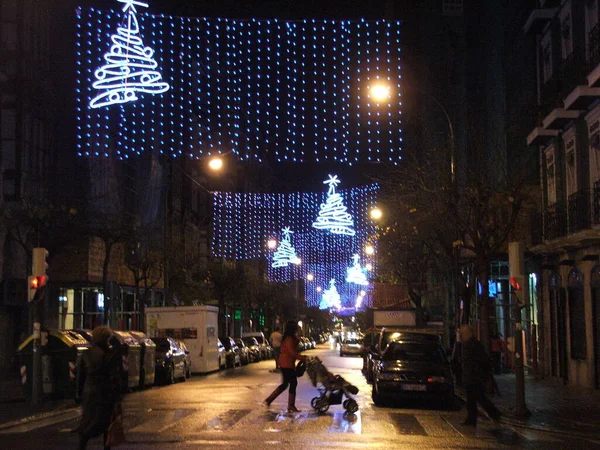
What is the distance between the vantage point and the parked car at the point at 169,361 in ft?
83.5

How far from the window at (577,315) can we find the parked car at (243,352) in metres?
20.2

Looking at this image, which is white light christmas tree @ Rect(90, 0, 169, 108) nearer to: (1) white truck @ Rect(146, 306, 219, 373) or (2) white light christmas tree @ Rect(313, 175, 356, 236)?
(1) white truck @ Rect(146, 306, 219, 373)

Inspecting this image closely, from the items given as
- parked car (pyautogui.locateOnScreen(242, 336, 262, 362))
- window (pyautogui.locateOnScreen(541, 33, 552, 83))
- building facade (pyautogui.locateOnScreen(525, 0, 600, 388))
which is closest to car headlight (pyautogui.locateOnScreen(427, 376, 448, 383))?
building facade (pyautogui.locateOnScreen(525, 0, 600, 388))

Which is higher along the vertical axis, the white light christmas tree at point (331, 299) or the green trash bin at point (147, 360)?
the white light christmas tree at point (331, 299)

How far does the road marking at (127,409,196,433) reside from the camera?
44.5 ft

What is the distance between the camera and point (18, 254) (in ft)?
96.1

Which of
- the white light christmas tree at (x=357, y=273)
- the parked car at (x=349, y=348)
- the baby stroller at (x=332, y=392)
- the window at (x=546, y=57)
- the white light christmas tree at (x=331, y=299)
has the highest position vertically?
the window at (x=546, y=57)

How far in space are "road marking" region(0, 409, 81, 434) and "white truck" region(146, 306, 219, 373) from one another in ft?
46.9

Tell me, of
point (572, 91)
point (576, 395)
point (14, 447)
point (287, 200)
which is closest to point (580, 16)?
point (572, 91)

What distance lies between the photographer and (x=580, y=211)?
2244 centimetres

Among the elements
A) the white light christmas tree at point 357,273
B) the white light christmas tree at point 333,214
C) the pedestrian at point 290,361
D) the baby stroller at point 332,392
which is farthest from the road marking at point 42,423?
the white light christmas tree at point 357,273

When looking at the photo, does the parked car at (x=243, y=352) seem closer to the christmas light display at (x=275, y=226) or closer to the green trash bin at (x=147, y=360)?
the christmas light display at (x=275, y=226)

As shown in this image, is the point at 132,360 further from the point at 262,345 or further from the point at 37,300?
the point at 262,345

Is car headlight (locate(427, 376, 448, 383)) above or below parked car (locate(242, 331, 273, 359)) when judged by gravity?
above
